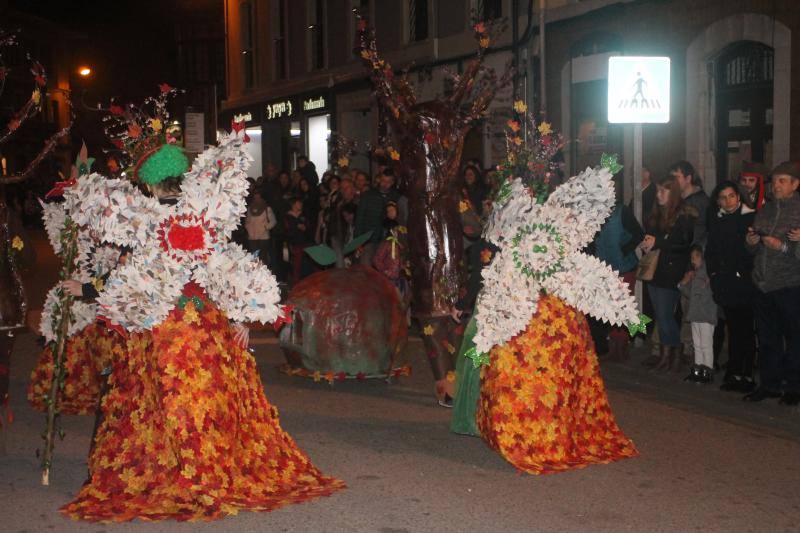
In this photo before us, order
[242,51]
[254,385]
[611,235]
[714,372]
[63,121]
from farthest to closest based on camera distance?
[63,121] → [242,51] → [611,235] → [714,372] → [254,385]

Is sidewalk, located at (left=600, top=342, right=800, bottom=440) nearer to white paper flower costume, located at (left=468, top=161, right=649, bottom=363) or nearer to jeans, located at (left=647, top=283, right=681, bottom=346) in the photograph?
jeans, located at (left=647, top=283, right=681, bottom=346)

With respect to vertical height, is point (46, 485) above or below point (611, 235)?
below

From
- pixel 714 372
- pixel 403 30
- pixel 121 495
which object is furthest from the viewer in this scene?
pixel 403 30

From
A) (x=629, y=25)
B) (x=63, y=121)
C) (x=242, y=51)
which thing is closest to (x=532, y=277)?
(x=629, y=25)

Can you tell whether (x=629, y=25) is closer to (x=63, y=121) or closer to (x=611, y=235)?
(x=611, y=235)

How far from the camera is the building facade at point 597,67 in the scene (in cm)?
1449

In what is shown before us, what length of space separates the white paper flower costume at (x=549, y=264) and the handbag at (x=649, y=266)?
349cm

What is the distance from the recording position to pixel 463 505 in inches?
242

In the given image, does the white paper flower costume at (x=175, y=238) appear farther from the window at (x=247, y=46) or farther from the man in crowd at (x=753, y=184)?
the window at (x=247, y=46)

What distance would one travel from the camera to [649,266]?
10.5 metres

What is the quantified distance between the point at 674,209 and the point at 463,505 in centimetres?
516

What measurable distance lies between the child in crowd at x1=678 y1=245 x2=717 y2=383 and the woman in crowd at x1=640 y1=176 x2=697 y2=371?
391 millimetres

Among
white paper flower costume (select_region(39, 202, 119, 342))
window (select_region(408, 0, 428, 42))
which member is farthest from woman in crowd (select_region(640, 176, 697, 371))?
window (select_region(408, 0, 428, 42))

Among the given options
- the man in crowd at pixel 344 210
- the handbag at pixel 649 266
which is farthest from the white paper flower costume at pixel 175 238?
the man in crowd at pixel 344 210
